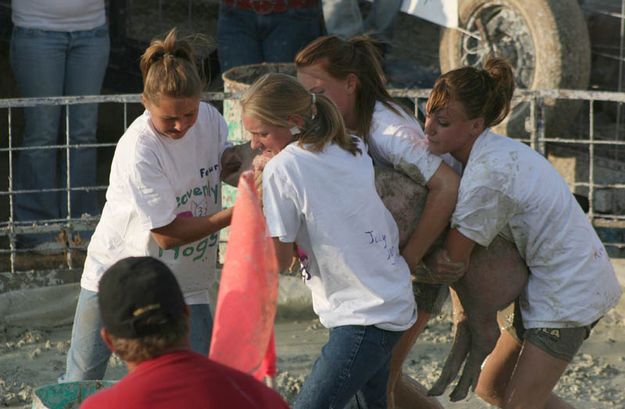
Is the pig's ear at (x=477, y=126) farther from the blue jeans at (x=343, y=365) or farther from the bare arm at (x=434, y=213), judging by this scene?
the blue jeans at (x=343, y=365)

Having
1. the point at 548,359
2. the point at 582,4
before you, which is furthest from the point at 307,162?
the point at 582,4

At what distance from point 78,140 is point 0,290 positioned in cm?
96

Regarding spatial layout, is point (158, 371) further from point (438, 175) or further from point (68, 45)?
point (68, 45)

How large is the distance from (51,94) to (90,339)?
2.96 meters

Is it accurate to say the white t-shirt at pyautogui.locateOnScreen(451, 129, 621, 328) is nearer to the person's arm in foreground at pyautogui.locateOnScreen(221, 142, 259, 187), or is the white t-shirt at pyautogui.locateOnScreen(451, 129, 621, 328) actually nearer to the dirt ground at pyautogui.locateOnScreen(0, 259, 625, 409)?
the person's arm in foreground at pyautogui.locateOnScreen(221, 142, 259, 187)

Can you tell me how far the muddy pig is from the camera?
4.41m

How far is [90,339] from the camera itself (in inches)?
182

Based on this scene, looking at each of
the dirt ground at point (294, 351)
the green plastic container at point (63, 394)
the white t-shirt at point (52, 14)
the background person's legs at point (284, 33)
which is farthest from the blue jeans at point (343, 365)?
the background person's legs at point (284, 33)

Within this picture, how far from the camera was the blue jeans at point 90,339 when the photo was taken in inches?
182

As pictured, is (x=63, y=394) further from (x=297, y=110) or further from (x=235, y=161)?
(x=297, y=110)

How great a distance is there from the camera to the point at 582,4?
9.08m

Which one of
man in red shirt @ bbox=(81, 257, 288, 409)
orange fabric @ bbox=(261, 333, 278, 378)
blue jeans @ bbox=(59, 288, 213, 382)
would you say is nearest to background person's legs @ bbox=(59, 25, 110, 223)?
blue jeans @ bbox=(59, 288, 213, 382)

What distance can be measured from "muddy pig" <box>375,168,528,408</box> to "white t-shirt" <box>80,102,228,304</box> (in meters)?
0.64

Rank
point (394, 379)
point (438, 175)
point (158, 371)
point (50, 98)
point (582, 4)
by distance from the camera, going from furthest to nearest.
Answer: point (582, 4)
point (50, 98)
point (394, 379)
point (438, 175)
point (158, 371)
